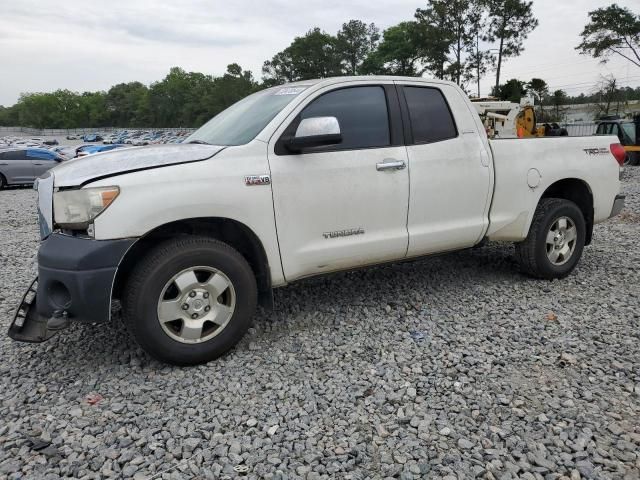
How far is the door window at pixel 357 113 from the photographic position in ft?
12.2

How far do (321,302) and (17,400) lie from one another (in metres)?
2.41

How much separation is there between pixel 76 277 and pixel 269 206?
1.26 m

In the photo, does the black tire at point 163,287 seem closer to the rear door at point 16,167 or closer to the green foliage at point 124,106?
the rear door at point 16,167

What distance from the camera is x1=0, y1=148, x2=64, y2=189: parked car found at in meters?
17.2

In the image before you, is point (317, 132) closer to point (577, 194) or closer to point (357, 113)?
point (357, 113)

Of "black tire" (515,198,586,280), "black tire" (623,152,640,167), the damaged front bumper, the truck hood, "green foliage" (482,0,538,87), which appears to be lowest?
"black tire" (623,152,640,167)

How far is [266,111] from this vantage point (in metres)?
3.78

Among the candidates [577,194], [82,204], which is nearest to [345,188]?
[82,204]

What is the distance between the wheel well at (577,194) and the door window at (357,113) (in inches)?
81.0

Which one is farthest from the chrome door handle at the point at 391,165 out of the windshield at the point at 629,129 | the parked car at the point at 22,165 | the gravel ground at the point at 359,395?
the windshield at the point at 629,129

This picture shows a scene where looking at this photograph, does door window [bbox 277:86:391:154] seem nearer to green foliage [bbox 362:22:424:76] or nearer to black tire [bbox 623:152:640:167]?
black tire [bbox 623:152:640:167]

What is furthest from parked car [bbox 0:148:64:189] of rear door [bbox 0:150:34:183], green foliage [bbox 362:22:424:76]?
green foliage [bbox 362:22:424:76]

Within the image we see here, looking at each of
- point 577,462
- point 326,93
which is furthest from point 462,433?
point 326,93

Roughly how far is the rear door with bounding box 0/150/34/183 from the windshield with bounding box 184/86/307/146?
1599 cm
